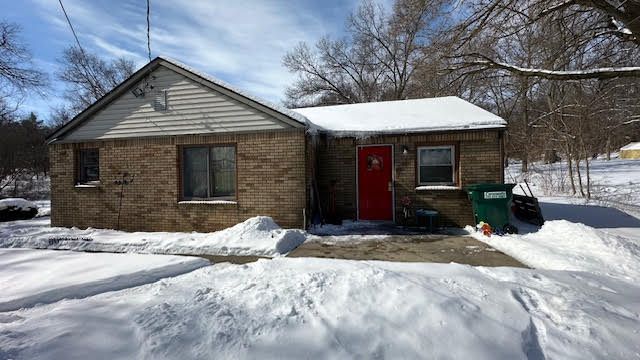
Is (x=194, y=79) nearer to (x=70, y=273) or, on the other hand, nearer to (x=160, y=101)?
(x=160, y=101)

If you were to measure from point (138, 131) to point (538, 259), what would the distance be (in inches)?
410

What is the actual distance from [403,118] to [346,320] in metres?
8.14

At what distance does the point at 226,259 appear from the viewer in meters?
6.55

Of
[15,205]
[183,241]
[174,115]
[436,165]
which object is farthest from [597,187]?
[15,205]

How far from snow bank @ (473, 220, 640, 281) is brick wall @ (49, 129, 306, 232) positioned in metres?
5.00

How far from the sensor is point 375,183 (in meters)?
9.90

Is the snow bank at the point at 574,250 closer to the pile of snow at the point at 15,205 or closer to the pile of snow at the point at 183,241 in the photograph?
the pile of snow at the point at 183,241

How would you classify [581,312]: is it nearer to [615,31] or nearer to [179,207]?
[179,207]

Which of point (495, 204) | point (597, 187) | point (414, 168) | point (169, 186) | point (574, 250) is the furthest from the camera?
point (597, 187)

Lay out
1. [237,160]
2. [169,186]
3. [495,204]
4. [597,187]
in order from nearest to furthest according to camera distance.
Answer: [495,204]
[237,160]
[169,186]
[597,187]

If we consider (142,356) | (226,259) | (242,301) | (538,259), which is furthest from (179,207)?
(538,259)

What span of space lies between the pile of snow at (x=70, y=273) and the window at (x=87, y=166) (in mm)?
3869

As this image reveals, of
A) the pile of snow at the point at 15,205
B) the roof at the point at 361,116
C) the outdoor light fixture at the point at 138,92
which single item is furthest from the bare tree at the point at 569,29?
the pile of snow at the point at 15,205

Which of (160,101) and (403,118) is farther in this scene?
(403,118)
